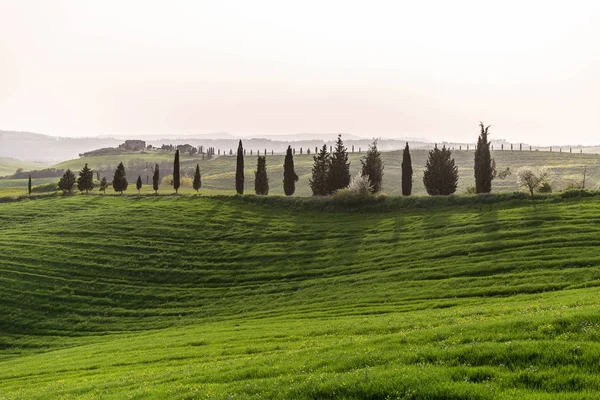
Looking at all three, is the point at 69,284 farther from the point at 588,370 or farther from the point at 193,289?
the point at 588,370

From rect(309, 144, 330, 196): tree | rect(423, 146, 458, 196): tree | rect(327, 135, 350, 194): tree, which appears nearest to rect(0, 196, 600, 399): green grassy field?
rect(327, 135, 350, 194): tree

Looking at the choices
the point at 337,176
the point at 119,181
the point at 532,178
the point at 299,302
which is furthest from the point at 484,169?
the point at 119,181

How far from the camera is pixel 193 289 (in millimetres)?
51719

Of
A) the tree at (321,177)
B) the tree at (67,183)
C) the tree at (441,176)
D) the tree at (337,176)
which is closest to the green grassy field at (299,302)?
the tree at (337,176)

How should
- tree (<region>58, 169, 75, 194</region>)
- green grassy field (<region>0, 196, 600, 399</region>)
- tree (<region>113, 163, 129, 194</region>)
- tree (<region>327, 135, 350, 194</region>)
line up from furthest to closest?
1. tree (<region>58, 169, 75, 194</region>)
2. tree (<region>113, 163, 129, 194</region>)
3. tree (<region>327, 135, 350, 194</region>)
4. green grassy field (<region>0, 196, 600, 399</region>)

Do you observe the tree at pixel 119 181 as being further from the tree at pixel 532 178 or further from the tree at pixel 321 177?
the tree at pixel 532 178

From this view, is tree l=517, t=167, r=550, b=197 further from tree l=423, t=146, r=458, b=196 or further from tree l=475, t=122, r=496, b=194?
tree l=423, t=146, r=458, b=196

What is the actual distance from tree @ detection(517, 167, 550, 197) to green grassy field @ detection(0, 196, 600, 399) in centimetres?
966

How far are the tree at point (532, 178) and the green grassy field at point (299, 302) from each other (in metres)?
Result: 9.66

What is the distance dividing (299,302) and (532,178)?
49122mm

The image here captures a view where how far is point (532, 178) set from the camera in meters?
71.4

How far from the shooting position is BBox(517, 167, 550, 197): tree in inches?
2813

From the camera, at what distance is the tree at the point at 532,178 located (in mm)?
71438

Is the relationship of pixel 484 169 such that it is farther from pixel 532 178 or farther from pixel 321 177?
pixel 321 177
